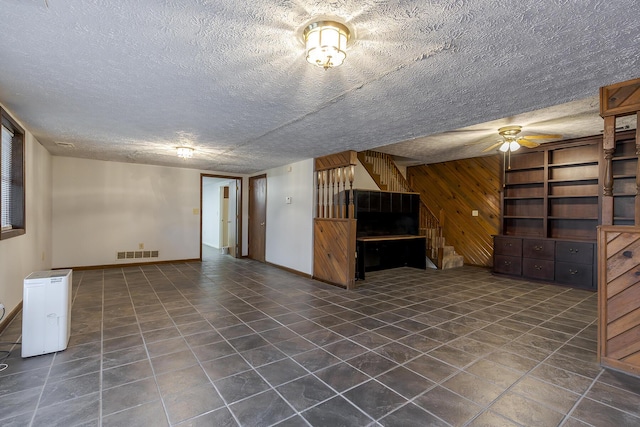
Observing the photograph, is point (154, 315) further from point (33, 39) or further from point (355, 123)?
point (355, 123)

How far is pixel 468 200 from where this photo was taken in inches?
276

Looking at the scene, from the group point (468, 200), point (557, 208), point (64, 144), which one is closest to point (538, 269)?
point (557, 208)

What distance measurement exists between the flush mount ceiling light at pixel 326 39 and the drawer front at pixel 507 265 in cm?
559

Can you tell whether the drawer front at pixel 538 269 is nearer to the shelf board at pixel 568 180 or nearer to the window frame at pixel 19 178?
the shelf board at pixel 568 180

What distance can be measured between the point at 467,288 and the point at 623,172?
2.99m

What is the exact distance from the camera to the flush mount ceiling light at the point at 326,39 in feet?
5.32

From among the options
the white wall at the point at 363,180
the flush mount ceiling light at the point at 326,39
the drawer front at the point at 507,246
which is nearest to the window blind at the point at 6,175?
the flush mount ceiling light at the point at 326,39

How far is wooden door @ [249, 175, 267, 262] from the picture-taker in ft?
23.6

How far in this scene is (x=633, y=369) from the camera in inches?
88.4

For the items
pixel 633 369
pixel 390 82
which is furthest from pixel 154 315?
pixel 633 369

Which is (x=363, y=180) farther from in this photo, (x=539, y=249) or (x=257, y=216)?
(x=539, y=249)

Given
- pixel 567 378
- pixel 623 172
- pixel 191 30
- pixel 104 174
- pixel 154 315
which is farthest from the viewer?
pixel 104 174

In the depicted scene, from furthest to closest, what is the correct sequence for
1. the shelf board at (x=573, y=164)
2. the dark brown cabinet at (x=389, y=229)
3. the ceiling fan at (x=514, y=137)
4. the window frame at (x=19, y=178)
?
the dark brown cabinet at (x=389, y=229) → the shelf board at (x=573, y=164) → the ceiling fan at (x=514, y=137) → the window frame at (x=19, y=178)

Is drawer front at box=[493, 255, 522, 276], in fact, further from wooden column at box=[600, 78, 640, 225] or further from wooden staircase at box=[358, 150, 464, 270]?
wooden column at box=[600, 78, 640, 225]
